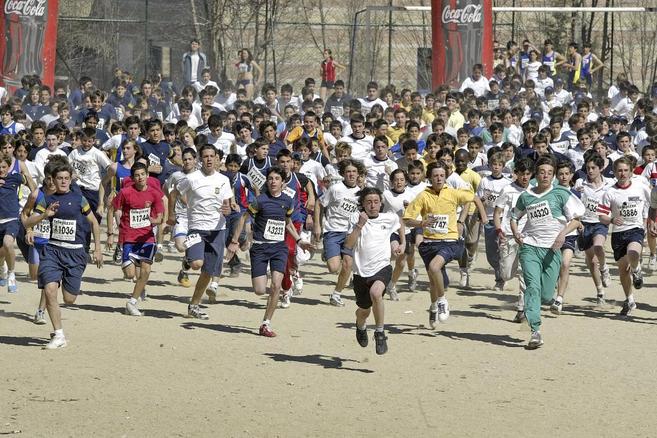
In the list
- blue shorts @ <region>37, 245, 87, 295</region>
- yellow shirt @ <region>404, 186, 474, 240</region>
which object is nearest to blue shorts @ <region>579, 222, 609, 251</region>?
yellow shirt @ <region>404, 186, 474, 240</region>

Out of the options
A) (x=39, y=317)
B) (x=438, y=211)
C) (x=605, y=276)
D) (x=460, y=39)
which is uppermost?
(x=460, y=39)

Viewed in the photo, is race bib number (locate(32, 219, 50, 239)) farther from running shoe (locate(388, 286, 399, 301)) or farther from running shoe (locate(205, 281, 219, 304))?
running shoe (locate(388, 286, 399, 301))

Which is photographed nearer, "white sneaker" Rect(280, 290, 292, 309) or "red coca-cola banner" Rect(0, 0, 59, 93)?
"white sneaker" Rect(280, 290, 292, 309)

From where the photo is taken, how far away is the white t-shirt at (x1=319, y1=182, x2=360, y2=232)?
14.6 meters

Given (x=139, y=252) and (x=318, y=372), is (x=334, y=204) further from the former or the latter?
(x=318, y=372)

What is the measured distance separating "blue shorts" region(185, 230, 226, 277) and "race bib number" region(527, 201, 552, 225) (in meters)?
3.29

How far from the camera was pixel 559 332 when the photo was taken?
1290 cm

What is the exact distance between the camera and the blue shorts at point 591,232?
1450cm

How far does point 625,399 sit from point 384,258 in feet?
7.65

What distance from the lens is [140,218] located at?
44.7ft

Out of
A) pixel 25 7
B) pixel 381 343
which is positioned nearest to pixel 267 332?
pixel 381 343

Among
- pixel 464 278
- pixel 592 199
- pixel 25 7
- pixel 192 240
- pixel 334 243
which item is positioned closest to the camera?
pixel 192 240

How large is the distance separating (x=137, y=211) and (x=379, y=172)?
4.03m

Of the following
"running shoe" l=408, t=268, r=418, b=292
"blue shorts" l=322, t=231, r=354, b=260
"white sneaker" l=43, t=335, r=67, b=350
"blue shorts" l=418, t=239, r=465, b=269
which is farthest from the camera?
"running shoe" l=408, t=268, r=418, b=292
